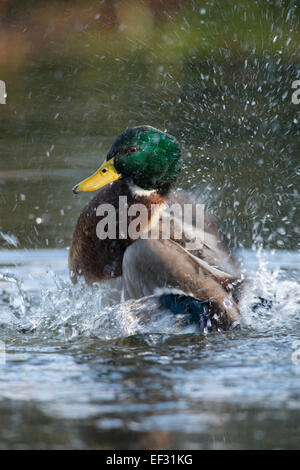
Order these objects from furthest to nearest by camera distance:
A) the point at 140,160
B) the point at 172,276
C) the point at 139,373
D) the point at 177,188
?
1. the point at 177,188
2. the point at 140,160
3. the point at 172,276
4. the point at 139,373

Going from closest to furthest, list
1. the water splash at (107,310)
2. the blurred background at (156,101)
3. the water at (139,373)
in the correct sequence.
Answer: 1. the water at (139,373)
2. the water splash at (107,310)
3. the blurred background at (156,101)

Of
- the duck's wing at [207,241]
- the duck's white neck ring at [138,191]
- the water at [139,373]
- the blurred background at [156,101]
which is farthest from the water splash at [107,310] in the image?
the blurred background at [156,101]

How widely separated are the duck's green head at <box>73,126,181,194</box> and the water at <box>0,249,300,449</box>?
0.52 meters

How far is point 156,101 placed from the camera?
21.7 feet

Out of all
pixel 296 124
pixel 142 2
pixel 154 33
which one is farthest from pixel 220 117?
pixel 142 2

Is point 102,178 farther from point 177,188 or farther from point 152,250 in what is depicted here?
point 177,188

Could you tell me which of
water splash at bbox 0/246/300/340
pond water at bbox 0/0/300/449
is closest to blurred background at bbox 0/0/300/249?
pond water at bbox 0/0/300/449

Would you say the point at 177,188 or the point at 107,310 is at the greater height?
the point at 177,188

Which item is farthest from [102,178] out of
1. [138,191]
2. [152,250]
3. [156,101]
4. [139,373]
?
[156,101]

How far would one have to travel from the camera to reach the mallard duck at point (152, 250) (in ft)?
11.3

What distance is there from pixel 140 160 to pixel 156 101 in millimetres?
2876

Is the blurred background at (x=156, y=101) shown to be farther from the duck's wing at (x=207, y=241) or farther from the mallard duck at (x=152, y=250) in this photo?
the mallard duck at (x=152, y=250)

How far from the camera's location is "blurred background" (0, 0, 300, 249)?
525cm
